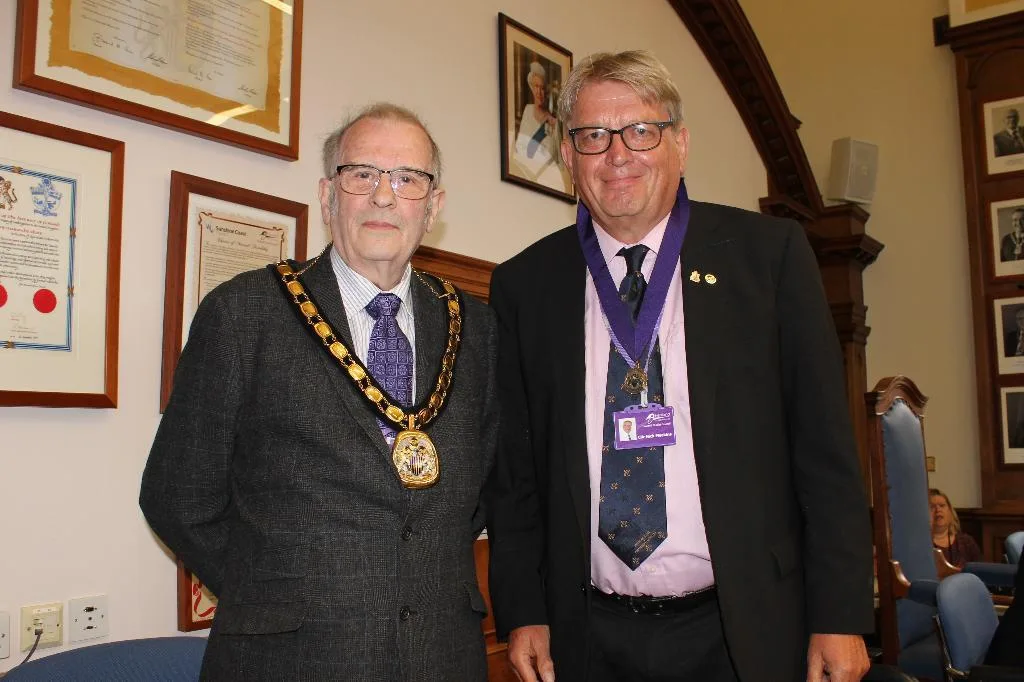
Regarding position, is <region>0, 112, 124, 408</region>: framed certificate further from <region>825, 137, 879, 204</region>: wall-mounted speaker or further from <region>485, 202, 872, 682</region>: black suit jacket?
<region>825, 137, 879, 204</region>: wall-mounted speaker

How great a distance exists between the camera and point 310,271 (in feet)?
5.82

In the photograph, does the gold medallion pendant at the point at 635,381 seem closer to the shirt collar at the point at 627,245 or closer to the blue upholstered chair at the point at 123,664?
the shirt collar at the point at 627,245

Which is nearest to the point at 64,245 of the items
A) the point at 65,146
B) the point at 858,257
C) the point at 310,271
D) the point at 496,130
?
the point at 65,146

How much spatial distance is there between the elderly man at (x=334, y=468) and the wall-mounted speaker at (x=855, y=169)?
622cm

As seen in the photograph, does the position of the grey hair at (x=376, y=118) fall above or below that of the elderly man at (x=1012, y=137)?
below

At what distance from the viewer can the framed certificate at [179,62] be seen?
2502 millimetres

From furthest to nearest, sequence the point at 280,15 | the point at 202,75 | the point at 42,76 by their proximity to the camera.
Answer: the point at 280,15 → the point at 202,75 → the point at 42,76

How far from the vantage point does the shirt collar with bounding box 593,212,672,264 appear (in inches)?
76.2

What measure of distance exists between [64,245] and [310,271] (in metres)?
1.08

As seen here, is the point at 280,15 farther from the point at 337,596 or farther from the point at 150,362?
the point at 337,596

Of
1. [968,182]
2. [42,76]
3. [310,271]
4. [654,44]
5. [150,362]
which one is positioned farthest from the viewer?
[968,182]

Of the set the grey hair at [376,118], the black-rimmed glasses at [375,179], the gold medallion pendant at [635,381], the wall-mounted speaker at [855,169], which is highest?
the wall-mounted speaker at [855,169]

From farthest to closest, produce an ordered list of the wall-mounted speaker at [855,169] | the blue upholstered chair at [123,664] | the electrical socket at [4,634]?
the wall-mounted speaker at [855,169]
the electrical socket at [4,634]
the blue upholstered chair at [123,664]

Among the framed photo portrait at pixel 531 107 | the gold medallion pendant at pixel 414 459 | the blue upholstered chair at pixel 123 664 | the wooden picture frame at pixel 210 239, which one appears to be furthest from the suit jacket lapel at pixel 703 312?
the framed photo portrait at pixel 531 107
